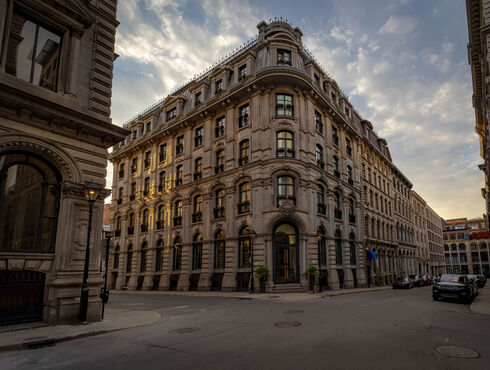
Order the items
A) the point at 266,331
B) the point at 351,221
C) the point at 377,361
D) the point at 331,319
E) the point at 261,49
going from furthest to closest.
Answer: the point at 351,221 < the point at 261,49 < the point at 331,319 < the point at 266,331 < the point at 377,361

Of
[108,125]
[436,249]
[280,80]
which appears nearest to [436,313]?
[108,125]

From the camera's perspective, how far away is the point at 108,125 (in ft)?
45.2

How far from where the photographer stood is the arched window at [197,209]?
31844 mm

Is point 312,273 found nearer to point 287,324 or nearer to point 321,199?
point 321,199

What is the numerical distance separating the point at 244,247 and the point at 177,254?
29.4ft

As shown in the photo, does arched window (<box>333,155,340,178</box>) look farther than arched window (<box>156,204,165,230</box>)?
No

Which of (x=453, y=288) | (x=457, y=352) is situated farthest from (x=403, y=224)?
(x=457, y=352)

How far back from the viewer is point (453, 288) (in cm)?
1808

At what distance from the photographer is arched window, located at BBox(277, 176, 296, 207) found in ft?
87.5

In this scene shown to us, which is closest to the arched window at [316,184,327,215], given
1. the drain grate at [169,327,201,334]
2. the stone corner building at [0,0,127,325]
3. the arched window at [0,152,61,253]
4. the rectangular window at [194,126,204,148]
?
the rectangular window at [194,126,204,148]

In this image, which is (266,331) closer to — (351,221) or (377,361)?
(377,361)

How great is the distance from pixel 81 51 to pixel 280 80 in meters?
18.0

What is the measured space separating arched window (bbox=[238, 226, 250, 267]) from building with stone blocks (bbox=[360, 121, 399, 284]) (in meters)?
16.9

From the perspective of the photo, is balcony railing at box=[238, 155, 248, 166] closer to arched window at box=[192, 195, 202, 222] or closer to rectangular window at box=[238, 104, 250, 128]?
rectangular window at box=[238, 104, 250, 128]
